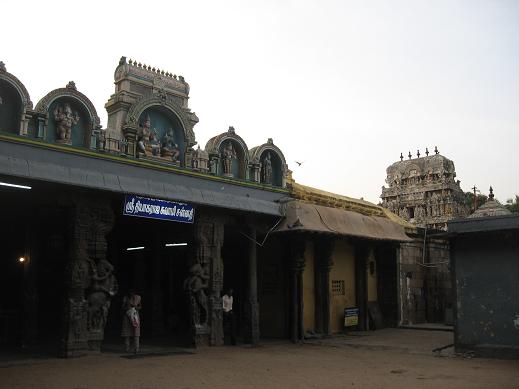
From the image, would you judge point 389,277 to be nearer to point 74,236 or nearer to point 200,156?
point 200,156

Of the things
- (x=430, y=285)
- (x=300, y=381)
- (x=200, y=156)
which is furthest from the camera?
(x=430, y=285)

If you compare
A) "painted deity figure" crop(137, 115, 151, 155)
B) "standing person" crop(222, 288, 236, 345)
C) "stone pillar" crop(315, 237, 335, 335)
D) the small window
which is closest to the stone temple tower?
the small window

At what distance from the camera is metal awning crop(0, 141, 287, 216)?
1185 cm

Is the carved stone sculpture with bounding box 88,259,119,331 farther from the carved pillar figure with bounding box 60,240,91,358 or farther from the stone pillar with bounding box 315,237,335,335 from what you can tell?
the stone pillar with bounding box 315,237,335,335

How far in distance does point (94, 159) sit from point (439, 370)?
944cm

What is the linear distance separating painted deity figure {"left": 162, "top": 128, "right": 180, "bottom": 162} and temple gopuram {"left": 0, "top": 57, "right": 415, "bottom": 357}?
1.6 inches

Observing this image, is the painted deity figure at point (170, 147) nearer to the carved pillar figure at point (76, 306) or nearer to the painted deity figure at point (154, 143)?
the painted deity figure at point (154, 143)

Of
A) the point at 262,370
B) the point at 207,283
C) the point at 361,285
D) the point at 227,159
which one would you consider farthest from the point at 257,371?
the point at 361,285

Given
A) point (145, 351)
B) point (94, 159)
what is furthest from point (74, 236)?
point (145, 351)

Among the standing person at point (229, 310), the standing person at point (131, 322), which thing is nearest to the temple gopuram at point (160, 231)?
the standing person at point (229, 310)

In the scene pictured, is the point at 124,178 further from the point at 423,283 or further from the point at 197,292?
the point at 423,283

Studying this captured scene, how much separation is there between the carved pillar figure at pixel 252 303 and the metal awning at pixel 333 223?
933mm

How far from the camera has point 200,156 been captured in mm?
15805

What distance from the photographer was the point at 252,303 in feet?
54.1
